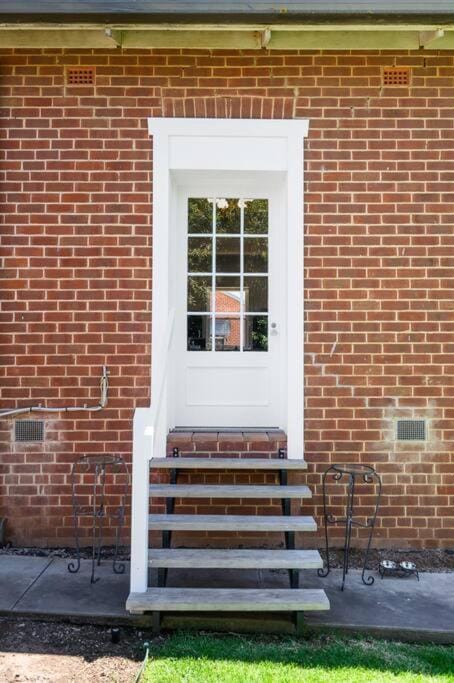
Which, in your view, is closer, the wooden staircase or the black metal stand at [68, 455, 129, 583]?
the wooden staircase

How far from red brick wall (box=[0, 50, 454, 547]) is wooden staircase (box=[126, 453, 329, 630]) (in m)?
0.57

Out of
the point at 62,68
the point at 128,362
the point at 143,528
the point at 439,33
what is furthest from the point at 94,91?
the point at 143,528

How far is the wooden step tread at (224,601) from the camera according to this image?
303 centimetres

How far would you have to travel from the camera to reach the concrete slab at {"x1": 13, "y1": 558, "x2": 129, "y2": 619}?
126 inches

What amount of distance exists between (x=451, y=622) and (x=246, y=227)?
10.3ft

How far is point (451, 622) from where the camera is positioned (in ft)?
10.4

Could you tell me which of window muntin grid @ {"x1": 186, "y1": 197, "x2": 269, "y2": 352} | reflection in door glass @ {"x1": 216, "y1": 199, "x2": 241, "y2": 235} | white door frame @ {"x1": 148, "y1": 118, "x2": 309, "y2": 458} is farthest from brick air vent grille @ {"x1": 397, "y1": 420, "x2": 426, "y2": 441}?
reflection in door glass @ {"x1": 216, "y1": 199, "x2": 241, "y2": 235}

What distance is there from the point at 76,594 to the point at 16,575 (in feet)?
1.76

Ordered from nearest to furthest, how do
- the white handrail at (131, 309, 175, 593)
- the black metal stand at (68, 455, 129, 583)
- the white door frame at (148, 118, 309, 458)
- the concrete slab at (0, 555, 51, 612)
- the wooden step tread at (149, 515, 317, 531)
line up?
the white handrail at (131, 309, 175, 593)
the concrete slab at (0, 555, 51, 612)
the wooden step tread at (149, 515, 317, 531)
the black metal stand at (68, 455, 129, 583)
the white door frame at (148, 118, 309, 458)

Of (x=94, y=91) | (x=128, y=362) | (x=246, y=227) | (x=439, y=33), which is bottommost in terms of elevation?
(x=128, y=362)

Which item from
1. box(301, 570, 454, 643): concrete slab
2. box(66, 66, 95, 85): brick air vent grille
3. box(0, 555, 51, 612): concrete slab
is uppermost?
box(66, 66, 95, 85): brick air vent grille

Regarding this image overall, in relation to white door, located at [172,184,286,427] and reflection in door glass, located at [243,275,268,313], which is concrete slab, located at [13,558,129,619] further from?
reflection in door glass, located at [243,275,268,313]

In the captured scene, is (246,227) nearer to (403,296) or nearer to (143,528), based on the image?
(403,296)

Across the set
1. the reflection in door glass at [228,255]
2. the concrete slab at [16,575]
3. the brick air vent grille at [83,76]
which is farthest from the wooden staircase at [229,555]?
the brick air vent grille at [83,76]
